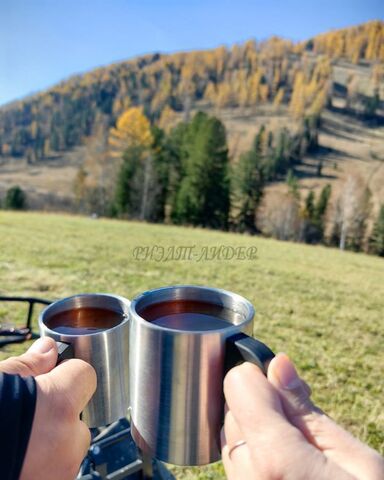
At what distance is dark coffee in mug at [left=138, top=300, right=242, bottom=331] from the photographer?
87 cm

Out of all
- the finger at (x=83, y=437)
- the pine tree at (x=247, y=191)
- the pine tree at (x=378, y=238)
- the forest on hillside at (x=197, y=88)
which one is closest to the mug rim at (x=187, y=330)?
the finger at (x=83, y=437)

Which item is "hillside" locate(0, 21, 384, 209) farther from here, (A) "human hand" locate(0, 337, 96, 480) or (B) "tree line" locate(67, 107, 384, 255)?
(A) "human hand" locate(0, 337, 96, 480)

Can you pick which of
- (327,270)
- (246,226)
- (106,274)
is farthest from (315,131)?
(106,274)

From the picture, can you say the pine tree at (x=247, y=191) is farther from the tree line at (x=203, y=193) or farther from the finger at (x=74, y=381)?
the finger at (x=74, y=381)

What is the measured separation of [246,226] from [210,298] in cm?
2646

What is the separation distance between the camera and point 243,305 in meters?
0.89

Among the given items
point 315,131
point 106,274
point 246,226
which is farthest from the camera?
point 315,131

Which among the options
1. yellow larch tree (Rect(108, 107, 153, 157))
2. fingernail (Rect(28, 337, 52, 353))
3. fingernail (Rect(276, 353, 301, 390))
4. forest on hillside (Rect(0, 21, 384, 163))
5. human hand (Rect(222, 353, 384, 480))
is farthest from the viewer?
forest on hillside (Rect(0, 21, 384, 163))

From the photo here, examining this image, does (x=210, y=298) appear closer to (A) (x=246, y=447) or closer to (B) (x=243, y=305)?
(B) (x=243, y=305)

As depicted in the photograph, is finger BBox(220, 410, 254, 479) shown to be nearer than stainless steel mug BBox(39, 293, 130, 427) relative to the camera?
Yes

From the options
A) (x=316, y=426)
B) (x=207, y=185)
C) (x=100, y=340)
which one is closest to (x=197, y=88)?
(x=207, y=185)

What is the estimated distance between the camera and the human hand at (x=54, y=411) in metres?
0.63

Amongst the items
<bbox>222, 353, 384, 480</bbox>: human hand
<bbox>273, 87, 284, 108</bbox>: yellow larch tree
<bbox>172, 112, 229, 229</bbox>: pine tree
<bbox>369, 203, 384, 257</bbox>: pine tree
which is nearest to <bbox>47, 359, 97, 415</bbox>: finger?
<bbox>222, 353, 384, 480</bbox>: human hand

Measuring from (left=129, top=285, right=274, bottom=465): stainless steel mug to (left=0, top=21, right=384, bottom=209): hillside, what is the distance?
50610 millimetres
